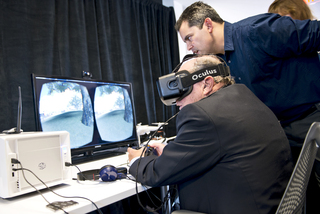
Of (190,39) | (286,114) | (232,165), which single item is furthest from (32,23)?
(286,114)

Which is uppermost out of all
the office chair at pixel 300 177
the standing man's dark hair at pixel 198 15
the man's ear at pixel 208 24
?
the standing man's dark hair at pixel 198 15

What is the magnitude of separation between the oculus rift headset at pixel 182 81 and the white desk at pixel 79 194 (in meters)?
0.42

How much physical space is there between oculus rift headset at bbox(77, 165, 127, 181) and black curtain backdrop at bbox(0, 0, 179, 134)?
86 cm

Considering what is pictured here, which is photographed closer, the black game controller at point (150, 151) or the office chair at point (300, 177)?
the office chair at point (300, 177)

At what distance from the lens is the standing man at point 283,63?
1165 millimetres

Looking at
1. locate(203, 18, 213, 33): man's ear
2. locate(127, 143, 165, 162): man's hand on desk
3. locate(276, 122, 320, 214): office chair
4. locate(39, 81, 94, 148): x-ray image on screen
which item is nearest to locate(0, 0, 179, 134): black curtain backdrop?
locate(39, 81, 94, 148): x-ray image on screen

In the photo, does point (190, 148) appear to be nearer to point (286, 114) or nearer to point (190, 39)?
point (286, 114)

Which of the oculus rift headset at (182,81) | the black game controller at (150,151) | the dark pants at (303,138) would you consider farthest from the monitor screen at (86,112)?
the dark pants at (303,138)

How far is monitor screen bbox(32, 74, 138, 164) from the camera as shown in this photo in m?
1.30

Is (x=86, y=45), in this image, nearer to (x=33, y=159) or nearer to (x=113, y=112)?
(x=113, y=112)

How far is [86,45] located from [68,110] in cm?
88

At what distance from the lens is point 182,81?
38.8 inches

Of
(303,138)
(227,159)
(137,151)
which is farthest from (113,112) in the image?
(303,138)

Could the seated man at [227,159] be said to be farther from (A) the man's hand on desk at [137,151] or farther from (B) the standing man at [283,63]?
(B) the standing man at [283,63]
